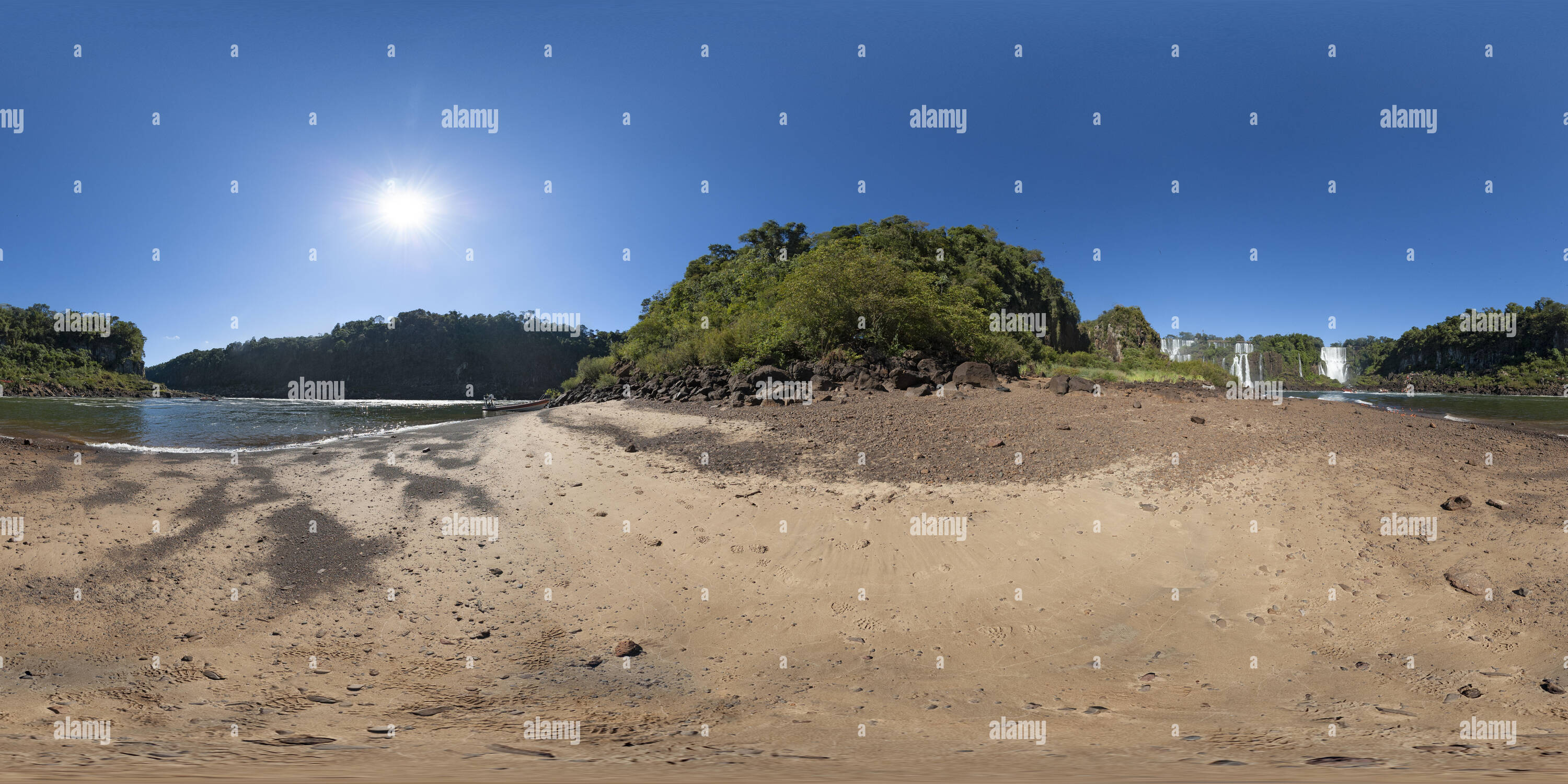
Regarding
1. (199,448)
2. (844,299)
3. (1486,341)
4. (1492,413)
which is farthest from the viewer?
(1486,341)

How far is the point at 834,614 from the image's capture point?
197 inches

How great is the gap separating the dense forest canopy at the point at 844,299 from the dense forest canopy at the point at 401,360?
78.9m

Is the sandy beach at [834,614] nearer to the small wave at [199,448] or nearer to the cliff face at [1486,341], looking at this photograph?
the small wave at [199,448]

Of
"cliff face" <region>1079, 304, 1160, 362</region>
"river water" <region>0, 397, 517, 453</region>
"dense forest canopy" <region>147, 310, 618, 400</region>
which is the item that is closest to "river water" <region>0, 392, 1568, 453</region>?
"river water" <region>0, 397, 517, 453</region>

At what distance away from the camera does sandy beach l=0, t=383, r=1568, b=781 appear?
3000mm

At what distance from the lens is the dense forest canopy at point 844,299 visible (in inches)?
660

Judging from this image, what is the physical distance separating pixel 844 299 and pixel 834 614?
1269 cm

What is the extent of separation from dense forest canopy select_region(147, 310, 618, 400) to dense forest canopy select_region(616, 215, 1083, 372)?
259 ft

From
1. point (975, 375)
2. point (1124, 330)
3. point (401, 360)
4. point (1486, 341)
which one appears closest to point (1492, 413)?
point (975, 375)

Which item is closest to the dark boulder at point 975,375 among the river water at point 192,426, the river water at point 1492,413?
the river water at point 1492,413

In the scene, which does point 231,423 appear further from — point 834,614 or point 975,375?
point 834,614

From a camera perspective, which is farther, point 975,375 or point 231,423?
point 231,423

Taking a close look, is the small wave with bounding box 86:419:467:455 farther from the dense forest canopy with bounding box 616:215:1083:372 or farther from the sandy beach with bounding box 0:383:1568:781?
the dense forest canopy with bounding box 616:215:1083:372

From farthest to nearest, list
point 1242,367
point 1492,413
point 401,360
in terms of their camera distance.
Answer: point 401,360
point 1242,367
point 1492,413
